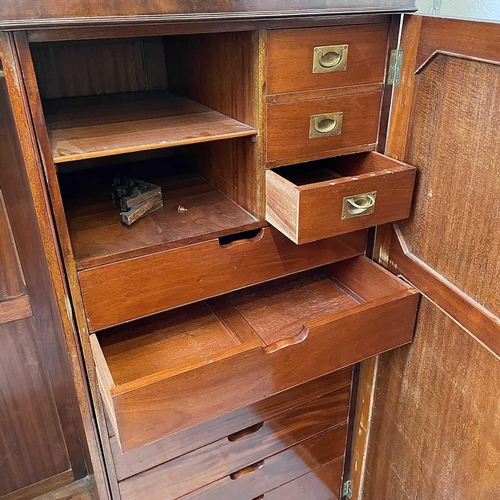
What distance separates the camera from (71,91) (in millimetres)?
1240

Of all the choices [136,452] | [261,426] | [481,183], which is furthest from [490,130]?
[136,452]

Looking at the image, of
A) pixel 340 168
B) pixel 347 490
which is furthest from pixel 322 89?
pixel 347 490

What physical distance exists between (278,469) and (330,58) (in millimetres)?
975

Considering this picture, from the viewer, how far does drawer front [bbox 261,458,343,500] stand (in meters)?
1.32

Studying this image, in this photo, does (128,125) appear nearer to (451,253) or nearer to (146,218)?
(146,218)

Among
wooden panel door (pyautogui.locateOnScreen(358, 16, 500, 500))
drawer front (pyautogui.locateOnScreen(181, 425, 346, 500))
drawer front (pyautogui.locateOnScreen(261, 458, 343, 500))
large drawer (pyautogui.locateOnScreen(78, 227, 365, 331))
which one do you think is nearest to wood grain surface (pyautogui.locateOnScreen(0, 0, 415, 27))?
wooden panel door (pyautogui.locateOnScreen(358, 16, 500, 500))

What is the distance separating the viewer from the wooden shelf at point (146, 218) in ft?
3.01

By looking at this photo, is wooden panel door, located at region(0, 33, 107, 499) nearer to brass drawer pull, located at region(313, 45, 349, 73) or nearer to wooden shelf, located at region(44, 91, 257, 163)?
wooden shelf, located at region(44, 91, 257, 163)

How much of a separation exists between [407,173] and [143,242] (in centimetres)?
52

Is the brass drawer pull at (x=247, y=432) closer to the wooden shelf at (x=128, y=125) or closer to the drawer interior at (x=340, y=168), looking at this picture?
the drawer interior at (x=340, y=168)

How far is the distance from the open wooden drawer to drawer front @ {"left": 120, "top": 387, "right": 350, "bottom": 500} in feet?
0.79

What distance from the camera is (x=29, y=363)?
4.50 ft

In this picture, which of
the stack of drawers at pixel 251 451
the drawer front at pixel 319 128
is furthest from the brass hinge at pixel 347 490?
the drawer front at pixel 319 128

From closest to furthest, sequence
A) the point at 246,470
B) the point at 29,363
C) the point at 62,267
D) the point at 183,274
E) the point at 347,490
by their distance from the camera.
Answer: the point at 62,267, the point at 183,274, the point at 246,470, the point at 29,363, the point at 347,490
